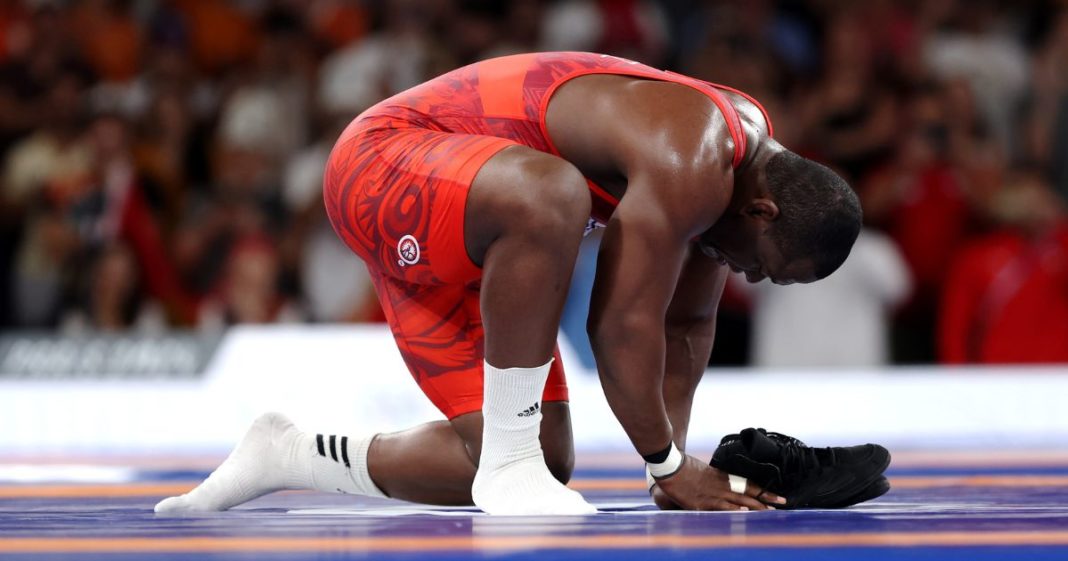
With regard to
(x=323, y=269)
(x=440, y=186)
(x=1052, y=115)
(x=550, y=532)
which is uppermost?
(x=1052, y=115)

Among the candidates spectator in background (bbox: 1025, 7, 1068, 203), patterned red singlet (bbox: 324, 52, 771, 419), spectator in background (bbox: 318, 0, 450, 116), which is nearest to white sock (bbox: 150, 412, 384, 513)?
patterned red singlet (bbox: 324, 52, 771, 419)

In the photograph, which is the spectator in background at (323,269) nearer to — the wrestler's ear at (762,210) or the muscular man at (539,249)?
the muscular man at (539,249)

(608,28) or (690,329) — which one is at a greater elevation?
(608,28)

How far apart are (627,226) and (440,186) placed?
1.19 ft

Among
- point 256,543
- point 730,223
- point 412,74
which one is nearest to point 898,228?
point 412,74

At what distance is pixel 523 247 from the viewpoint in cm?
257

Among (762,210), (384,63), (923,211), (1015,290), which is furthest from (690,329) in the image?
(384,63)

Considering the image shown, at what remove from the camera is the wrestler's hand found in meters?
2.72

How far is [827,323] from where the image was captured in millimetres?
6094

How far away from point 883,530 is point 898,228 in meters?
4.13

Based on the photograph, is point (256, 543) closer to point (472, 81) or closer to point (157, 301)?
point (472, 81)

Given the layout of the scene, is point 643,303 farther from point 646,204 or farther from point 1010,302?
point 1010,302

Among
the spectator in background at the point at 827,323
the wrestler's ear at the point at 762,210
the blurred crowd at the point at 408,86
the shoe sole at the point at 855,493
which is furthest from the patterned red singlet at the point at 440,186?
the spectator in background at the point at 827,323

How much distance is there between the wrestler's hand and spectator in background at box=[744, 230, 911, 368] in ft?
11.0
